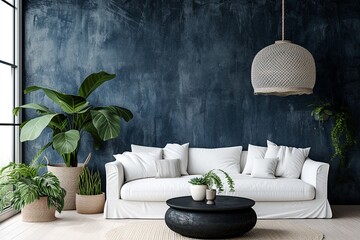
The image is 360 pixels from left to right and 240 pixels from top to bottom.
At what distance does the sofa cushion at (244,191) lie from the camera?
19.7 ft

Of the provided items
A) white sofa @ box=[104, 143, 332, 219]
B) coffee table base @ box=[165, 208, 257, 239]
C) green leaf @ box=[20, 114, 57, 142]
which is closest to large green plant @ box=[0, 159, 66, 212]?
green leaf @ box=[20, 114, 57, 142]

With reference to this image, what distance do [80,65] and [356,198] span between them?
14.1 feet

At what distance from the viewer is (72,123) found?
679cm

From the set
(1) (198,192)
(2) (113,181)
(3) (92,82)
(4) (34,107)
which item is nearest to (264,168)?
(1) (198,192)

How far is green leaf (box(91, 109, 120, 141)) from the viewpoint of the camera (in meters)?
6.18

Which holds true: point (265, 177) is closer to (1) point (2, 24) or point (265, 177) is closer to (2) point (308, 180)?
(2) point (308, 180)

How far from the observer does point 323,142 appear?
7.12 m

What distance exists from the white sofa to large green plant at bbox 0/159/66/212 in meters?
0.63

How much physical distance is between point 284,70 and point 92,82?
248 centimetres

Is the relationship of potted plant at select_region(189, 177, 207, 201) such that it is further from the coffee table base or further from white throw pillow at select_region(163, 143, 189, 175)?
white throw pillow at select_region(163, 143, 189, 175)

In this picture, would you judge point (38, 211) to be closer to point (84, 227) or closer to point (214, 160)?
point (84, 227)

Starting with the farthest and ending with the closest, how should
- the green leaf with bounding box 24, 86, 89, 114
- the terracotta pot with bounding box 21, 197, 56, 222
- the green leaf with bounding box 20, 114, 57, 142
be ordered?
the green leaf with bounding box 24, 86, 89, 114 < the green leaf with bounding box 20, 114, 57, 142 < the terracotta pot with bounding box 21, 197, 56, 222

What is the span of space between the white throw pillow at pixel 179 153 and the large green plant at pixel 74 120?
2.21 ft

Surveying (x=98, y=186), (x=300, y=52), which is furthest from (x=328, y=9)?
(x=98, y=186)
